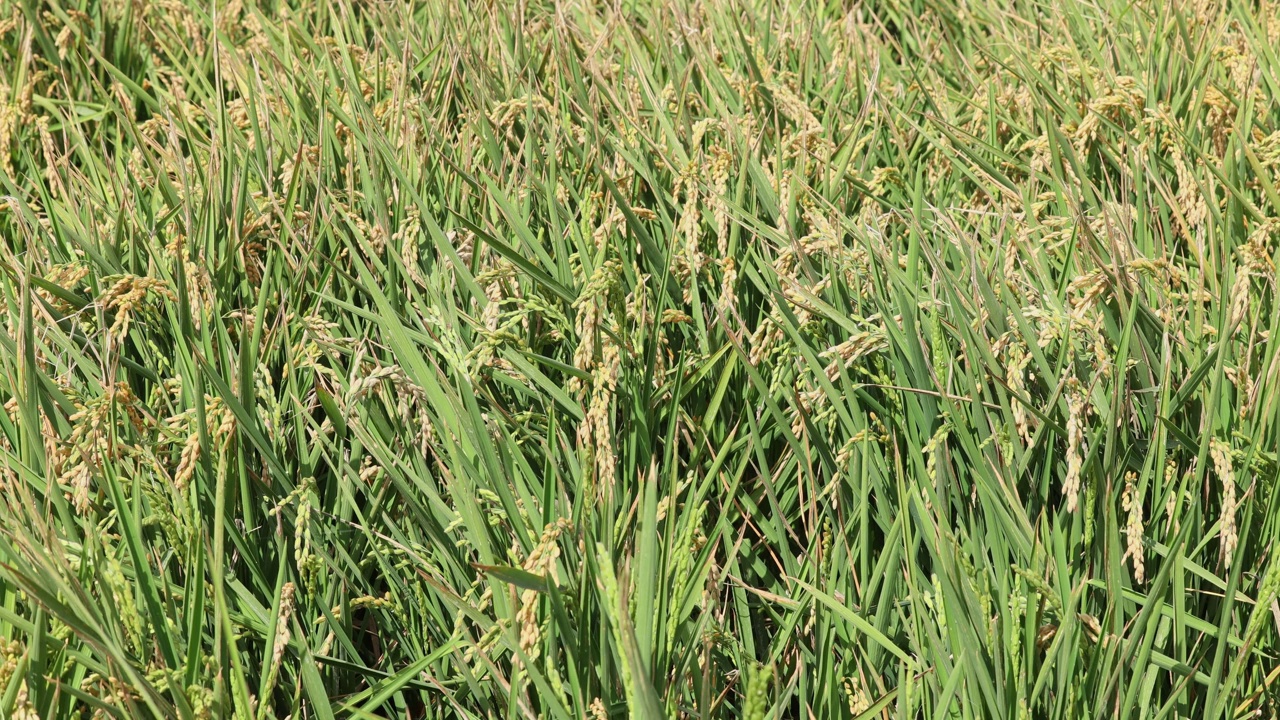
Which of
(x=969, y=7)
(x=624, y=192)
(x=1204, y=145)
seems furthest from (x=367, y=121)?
(x=969, y=7)

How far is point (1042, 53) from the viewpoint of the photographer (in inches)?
87.0

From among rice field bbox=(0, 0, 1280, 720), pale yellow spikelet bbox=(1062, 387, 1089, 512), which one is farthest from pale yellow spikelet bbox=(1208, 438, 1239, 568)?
pale yellow spikelet bbox=(1062, 387, 1089, 512)

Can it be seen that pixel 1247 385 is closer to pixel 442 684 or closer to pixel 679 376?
pixel 679 376

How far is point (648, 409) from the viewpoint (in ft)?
4.87

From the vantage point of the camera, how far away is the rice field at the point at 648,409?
3.84 feet

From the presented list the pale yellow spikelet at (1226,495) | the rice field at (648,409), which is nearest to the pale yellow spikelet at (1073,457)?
the rice field at (648,409)

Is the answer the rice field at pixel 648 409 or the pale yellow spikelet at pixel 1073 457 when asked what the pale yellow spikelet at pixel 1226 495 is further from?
the pale yellow spikelet at pixel 1073 457

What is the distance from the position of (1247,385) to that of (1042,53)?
1012 millimetres

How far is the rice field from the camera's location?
1171mm

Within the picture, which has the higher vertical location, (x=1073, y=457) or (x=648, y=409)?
(x=1073, y=457)

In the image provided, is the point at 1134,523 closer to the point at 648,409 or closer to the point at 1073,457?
the point at 1073,457

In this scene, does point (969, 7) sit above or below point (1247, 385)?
above

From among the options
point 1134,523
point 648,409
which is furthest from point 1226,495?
point 648,409

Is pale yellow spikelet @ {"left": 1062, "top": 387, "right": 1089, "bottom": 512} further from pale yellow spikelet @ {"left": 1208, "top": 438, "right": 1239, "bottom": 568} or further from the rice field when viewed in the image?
pale yellow spikelet @ {"left": 1208, "top": 438, "right": 1239, "bottom": 568}
